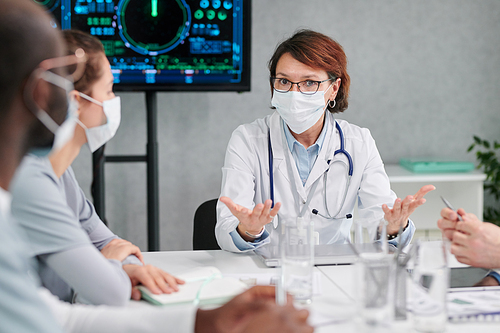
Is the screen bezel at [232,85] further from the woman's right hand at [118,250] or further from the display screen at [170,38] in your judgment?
the woman's right hand at [118,250]

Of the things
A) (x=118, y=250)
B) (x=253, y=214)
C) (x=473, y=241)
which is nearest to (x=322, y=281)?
(x=253, y=214)

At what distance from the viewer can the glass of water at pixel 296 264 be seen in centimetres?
100

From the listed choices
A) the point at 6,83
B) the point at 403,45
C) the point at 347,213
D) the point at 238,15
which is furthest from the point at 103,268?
the point at 403,45

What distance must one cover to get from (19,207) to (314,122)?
3.84ft

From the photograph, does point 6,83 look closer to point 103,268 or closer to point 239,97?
point 103,268

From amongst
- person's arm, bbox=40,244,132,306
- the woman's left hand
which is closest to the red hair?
the woman's left hand

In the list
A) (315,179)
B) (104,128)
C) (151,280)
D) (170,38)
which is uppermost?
(170,38)

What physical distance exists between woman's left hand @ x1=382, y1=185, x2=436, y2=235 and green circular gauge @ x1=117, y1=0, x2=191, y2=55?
1.41m

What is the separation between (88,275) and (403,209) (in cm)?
97

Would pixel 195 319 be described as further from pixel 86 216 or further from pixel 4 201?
pixel 86 216

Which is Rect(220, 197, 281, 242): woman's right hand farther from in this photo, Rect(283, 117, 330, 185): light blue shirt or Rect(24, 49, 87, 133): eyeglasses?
Rect(24, 49, 87, 133): eyeglasses

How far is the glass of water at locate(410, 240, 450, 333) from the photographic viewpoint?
85 cm

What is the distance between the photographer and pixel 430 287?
2.84 feet

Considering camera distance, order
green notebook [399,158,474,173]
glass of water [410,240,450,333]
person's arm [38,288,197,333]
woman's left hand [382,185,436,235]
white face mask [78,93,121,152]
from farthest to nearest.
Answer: green notebook [399,158,474,173] < woman's left hand [382,185,436,235] < white face mask [78,93,121,152] < glass of water [410,240,450,333] < person's arm [38,288,197,333]
